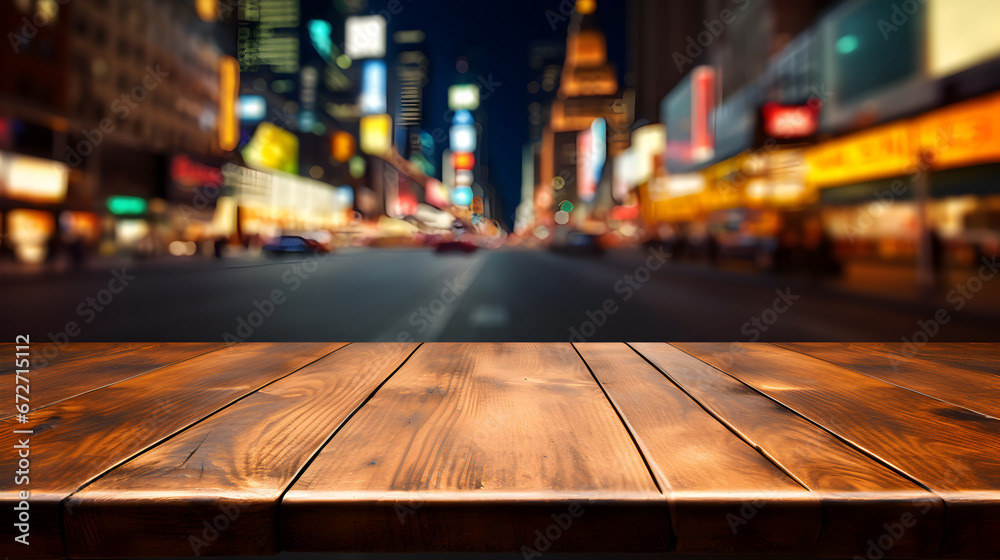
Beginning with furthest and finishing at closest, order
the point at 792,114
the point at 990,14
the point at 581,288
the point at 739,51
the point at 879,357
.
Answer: the point at 739,51
the point at 792,114
the point at 990,14
the point at 581,288
the point at 879,357

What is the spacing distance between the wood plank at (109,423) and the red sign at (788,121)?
26.5 meters

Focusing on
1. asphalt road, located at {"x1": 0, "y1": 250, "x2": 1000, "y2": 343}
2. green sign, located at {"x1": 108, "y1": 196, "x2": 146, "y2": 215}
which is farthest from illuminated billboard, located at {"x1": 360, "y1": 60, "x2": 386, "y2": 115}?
asphalt road, located at {"x1": 0, "y1": 250, "x2": 1000, "y2": 343}

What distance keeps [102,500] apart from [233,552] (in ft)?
1.06

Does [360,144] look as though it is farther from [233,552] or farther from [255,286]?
[233,552]

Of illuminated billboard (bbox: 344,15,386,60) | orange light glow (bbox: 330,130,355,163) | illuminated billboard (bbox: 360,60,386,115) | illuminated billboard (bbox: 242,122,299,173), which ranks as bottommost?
illuminated billboard (bbox: 242,122,299,173)

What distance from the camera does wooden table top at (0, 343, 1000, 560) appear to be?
1.38 meters

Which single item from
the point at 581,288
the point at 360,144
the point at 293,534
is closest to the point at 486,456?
the point at 293,534

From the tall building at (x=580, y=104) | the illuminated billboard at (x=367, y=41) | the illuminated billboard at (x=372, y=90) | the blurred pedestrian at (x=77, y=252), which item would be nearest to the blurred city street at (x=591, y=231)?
the blurred pedestrian at (x=77, y=252)

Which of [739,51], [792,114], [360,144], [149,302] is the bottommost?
[149,302]

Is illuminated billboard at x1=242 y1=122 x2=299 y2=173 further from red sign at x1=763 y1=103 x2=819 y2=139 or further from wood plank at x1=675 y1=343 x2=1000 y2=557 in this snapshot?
wood plank at x1=675 y1=343 x2=1000 y2=557

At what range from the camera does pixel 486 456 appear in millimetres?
1651

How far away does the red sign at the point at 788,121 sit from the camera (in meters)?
25.6

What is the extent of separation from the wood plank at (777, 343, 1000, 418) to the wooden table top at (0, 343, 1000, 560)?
0.9 inches

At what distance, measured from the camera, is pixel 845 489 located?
4.67ft
